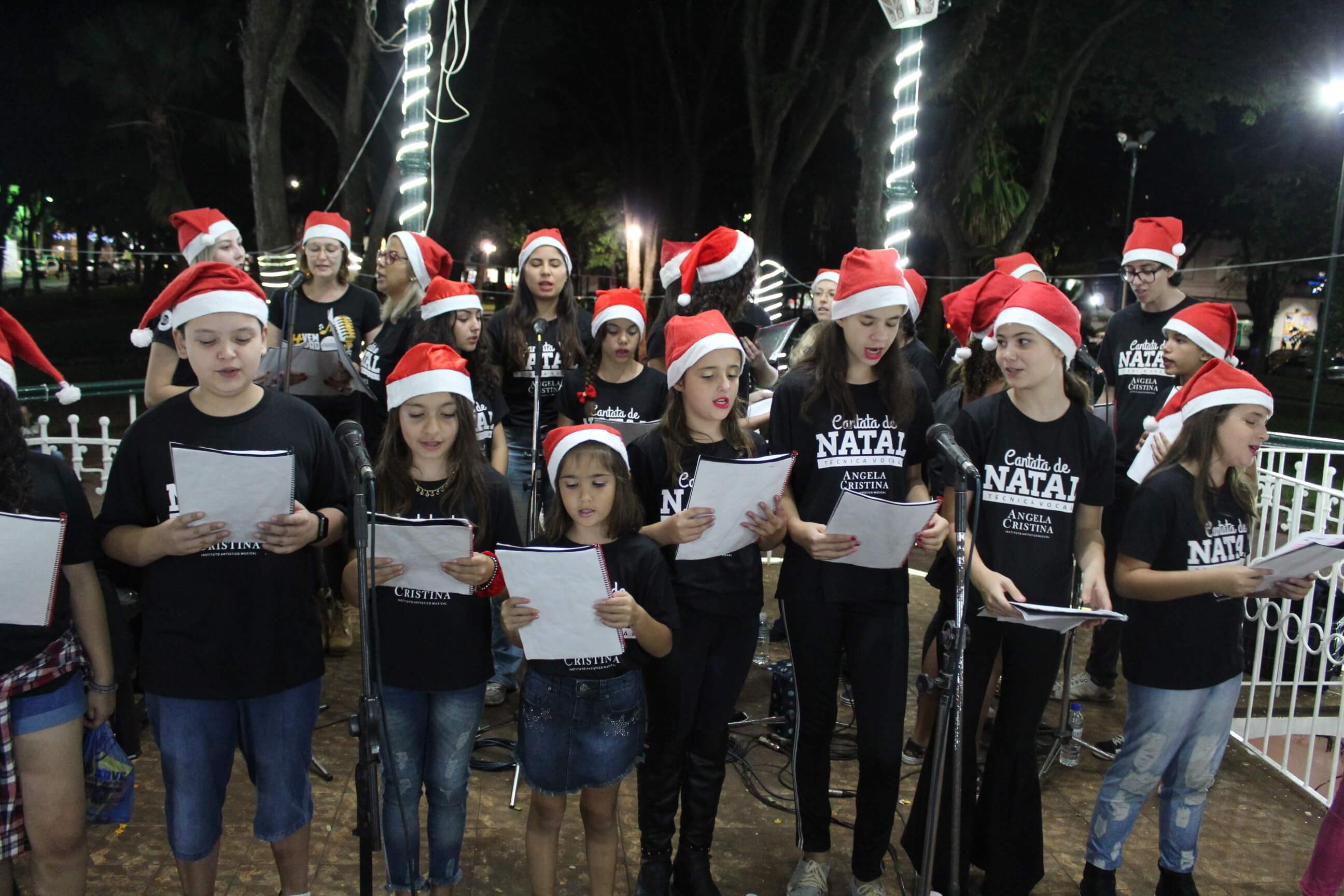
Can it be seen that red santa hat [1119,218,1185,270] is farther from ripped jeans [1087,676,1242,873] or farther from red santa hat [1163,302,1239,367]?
ripped jeans [1087,676,1242,873]

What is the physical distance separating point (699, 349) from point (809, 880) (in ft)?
5.77

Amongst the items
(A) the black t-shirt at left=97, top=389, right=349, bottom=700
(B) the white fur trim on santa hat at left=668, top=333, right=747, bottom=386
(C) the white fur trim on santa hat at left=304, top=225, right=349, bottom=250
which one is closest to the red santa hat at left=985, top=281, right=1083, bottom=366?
(B) the white fur trim on santa hat at left=668, top=333, right=747, bottom=386

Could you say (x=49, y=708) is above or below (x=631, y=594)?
below

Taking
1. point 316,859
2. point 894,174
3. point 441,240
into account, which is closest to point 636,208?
point 441,240

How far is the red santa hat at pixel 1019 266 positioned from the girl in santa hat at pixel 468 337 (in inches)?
95.0

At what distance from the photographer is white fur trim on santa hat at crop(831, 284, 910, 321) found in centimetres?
320

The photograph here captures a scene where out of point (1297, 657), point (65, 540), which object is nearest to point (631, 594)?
point (65, 540)

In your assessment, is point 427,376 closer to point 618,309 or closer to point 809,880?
point 618,309

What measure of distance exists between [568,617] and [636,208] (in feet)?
70.5

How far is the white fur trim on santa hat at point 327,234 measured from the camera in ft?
15.9

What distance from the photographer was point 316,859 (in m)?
3.39

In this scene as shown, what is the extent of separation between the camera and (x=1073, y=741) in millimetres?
Answer: 4410

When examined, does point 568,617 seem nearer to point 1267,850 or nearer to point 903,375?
point 903,375

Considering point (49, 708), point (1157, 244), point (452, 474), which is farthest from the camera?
point (1157, 244)
